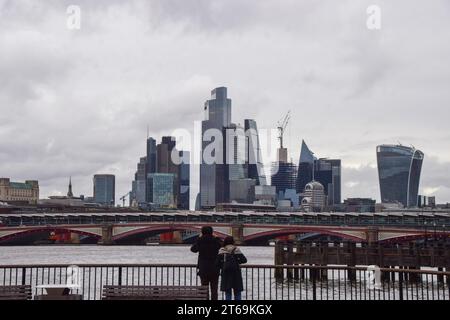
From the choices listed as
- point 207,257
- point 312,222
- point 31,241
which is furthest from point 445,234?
point 207,257

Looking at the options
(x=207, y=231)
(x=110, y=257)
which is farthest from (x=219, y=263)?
(x=110, y=257)

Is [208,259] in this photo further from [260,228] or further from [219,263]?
[260,228]

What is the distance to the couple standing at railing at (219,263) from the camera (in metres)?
17.8

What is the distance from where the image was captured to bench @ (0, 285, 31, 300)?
15812 millimetres

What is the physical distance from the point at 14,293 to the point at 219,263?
4.90 meters

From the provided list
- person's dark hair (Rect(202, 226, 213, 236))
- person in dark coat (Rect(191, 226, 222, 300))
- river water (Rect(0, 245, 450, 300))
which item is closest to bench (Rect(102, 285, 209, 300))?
person in dark coat (Rect(191, 226, 222, 300))

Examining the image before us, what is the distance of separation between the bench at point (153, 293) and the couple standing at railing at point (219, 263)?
74.9 inches

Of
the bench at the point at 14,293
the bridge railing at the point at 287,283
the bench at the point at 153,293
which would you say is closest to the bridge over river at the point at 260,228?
the bridge railing at the point at 287,283

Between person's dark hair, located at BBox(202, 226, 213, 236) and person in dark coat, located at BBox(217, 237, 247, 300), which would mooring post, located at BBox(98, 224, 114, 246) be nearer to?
person's dark hair, located at BBox(202, 226, 213, 236)

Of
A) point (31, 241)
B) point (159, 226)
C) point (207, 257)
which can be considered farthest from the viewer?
point (31, 241)
